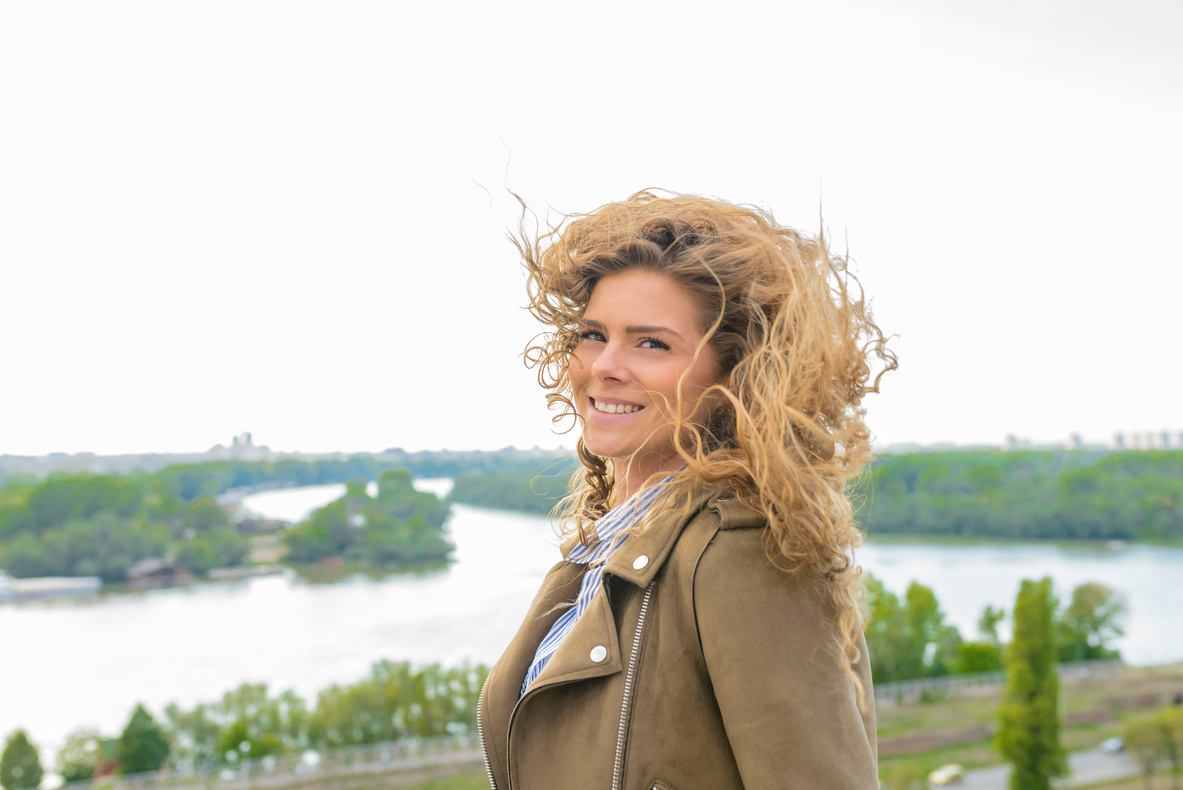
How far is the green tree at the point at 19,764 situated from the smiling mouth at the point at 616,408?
46.6ft

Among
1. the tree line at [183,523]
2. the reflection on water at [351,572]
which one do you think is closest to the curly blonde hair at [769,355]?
the tree line at [183,523]

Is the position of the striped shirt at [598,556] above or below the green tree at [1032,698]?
above

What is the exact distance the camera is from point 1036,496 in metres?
17.9

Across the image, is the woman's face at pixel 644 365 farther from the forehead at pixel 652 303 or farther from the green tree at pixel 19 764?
the green tree at pixel 19 764

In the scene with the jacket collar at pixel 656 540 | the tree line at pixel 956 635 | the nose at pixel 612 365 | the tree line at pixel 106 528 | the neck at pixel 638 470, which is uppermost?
the nose at pixel 612 365

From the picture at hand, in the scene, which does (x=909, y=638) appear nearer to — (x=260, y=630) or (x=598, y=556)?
(x=260, y=630)

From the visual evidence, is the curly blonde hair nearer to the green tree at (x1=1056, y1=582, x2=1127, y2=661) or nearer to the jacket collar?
the jacket collar

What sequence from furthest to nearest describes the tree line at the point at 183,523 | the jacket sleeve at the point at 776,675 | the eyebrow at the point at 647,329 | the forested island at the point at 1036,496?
the forested island at the point at 1036,496, the tree line at the point at 183,523, the eyebrow at the point at 647,329, the jacket sleeve at the point at 776,675

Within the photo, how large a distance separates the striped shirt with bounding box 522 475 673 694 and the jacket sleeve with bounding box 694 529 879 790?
0.58 feet

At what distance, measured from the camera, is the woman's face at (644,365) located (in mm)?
906

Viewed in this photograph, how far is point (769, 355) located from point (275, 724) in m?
14.4

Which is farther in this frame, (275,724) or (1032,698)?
(275,724)

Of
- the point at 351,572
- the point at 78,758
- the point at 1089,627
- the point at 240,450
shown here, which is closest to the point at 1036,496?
the point at 1089,627

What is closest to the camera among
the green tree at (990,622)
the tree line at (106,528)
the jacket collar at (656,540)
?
the jacket collar at (656,540)
